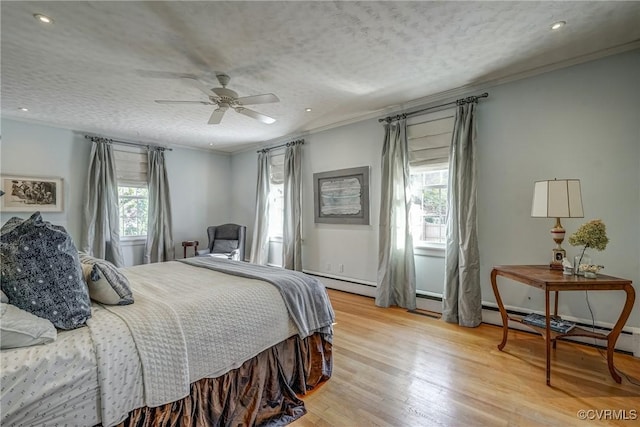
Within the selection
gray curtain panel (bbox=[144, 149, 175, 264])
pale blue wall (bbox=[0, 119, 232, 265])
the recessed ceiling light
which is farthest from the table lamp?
pale blue wall (bbox=[0, 119, 232, 265])

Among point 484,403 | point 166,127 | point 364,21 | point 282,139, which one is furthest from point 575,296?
point 166,127

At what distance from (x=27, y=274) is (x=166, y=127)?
4.11 metres

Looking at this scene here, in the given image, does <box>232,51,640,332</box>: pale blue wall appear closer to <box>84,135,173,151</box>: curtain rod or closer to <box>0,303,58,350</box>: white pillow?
<box>0,303,58,350</box>: white pillow

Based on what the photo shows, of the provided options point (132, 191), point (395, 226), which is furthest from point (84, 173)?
point (395, 226)

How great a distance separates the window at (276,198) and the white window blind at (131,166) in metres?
2.44

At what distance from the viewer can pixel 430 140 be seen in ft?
12.1

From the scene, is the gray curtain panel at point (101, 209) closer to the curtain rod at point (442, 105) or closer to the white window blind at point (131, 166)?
the white window blind at point (131, 166)

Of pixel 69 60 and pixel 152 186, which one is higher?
pixel 69 60

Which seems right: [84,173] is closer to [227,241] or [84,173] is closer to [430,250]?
[227,241]

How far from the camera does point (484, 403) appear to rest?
1.91m

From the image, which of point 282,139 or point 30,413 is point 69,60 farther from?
point 282,139

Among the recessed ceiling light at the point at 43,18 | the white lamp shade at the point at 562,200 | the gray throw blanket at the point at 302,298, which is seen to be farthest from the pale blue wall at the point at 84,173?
the white lamp shade at the point at 562,200

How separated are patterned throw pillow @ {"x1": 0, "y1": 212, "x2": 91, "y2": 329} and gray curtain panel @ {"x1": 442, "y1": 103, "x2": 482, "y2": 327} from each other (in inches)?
131

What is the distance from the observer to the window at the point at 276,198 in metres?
5.75
